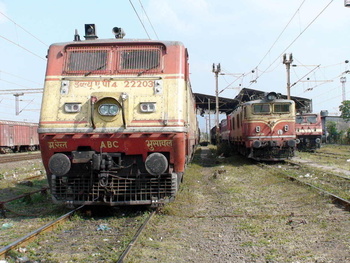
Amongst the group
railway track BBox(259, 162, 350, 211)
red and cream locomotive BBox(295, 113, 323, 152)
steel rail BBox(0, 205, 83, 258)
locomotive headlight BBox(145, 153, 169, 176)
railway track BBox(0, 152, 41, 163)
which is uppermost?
red and cream locomotive BBox(295, 113, 323, 152)

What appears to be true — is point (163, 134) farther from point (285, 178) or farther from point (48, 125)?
point (285, 178)

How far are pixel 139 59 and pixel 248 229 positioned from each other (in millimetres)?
3685

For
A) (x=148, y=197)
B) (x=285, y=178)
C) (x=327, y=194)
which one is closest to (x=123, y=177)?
(x=148, y=197)

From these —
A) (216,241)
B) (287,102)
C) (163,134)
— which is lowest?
(216,241)

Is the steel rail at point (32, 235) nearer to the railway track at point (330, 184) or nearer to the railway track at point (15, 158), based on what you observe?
the railway track at point (330, 184)

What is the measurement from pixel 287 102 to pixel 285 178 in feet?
19.0

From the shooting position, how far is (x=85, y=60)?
682 centimetres

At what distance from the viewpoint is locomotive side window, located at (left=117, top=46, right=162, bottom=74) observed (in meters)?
6.71

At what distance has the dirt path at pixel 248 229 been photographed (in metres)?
4.55

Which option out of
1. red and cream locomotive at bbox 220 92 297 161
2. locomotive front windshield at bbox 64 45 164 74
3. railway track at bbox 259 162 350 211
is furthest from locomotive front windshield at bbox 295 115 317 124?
locomotive front windshield at bbox 64 45 164 74

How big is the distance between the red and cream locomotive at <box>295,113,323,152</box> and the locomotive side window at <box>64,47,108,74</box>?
2042cm

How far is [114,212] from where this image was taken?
275 inches

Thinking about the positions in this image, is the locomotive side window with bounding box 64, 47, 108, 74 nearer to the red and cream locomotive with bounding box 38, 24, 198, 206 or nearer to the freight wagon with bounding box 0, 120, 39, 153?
the red and cream locomotive with bounding box 38, 24, 198, 206

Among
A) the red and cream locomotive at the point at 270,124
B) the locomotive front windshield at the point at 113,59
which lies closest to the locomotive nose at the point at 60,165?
the locomotive front windshield at the point at 113,59
